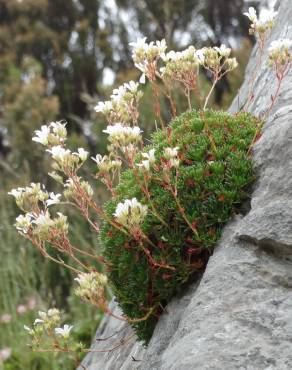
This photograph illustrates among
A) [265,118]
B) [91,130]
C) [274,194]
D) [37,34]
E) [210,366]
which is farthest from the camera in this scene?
[37,34]

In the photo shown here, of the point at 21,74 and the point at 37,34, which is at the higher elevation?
the point at 37,34

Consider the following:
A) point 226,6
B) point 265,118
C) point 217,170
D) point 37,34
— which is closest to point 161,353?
point 217,170

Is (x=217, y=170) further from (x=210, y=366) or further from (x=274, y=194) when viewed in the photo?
(x=210, y=366)

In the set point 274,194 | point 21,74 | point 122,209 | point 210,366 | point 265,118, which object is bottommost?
point 210,366

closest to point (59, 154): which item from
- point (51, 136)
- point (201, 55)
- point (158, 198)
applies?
point (51, 136)

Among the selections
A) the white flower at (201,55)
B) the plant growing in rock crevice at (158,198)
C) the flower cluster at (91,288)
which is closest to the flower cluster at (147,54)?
the plant growing in rock crevice at (158,198)

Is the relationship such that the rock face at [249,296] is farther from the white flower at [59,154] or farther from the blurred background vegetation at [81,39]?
the blurred background vegetation at [81,39]

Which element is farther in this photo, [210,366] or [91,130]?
[91,130]

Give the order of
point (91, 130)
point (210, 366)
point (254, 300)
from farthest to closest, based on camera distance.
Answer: point (91, 130) → point (254, 300) → point (210, 366)

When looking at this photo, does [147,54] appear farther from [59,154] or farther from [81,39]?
[81,39]

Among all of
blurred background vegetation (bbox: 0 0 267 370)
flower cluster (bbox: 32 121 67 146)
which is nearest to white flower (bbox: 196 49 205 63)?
flower cluster (bbox: 32 121 67 146)
